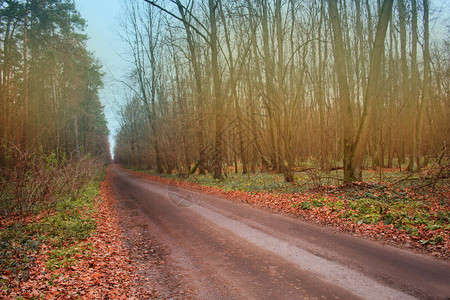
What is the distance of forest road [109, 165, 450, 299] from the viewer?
3469mm

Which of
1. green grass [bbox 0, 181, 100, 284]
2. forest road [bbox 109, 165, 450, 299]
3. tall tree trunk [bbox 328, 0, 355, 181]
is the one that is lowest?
forest road [bbox 109, 165, 450, 299]

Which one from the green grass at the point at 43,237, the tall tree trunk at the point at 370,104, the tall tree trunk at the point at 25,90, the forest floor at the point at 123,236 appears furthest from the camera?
the tall tree trunk at the point at 25,90

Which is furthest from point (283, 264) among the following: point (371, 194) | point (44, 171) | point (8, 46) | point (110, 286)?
point (8, 46)

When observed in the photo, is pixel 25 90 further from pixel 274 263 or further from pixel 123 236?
pixel 274 263

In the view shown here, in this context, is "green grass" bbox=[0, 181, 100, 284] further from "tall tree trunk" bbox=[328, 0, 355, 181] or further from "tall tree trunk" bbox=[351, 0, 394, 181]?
"tall tree trunk" bbox=[351, 0, 394, 181]

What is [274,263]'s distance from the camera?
4.37 metres

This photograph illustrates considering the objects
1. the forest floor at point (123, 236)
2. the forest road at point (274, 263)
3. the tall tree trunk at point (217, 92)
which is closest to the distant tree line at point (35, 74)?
the forest floor at point (123, 236)

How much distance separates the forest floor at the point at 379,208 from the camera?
5082 mm

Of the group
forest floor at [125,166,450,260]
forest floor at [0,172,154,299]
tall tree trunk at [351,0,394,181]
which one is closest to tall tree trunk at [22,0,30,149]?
forest floor at [0,172,154,299]

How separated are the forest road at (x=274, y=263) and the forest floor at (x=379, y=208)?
539 millimetres

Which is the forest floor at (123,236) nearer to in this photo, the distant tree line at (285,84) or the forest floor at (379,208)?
the forest floor at (379,208)

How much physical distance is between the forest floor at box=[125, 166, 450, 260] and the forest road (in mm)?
539

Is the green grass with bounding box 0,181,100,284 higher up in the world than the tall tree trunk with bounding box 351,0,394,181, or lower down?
lower down

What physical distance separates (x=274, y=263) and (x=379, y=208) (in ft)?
13.1
